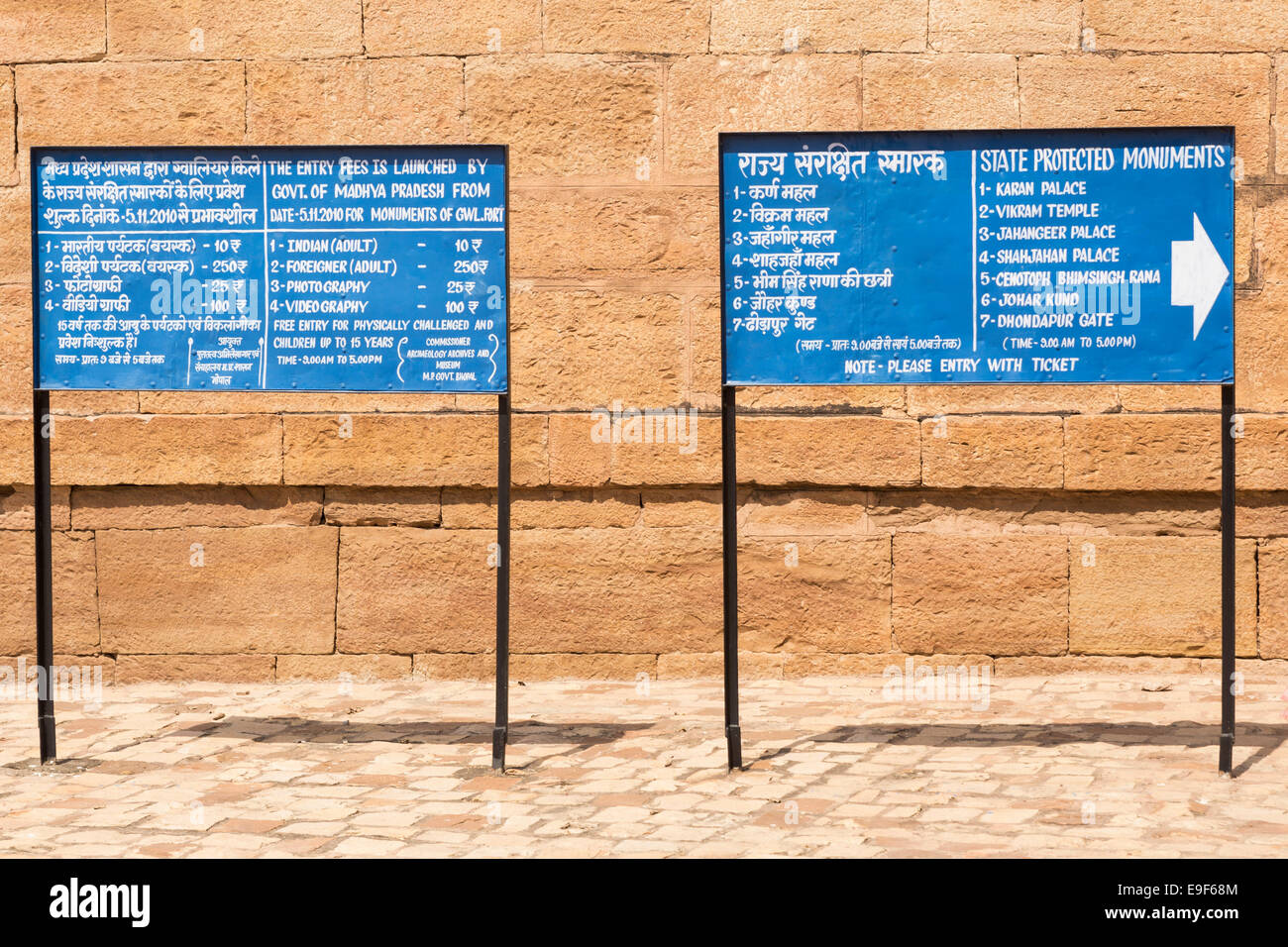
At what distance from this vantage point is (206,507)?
7.90 metres

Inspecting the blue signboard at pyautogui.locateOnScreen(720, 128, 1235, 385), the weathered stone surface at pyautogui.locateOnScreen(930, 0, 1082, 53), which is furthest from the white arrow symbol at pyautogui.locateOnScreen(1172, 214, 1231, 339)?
the weathered stone surface at pyautogui.locateOnScreen(930, 0, 1082, 53)

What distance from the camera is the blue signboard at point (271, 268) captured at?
599 centimetres

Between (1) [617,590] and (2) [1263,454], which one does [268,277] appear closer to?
(1) [617,590]

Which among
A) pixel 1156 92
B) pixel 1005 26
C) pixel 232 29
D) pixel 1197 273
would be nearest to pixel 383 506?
pixel 232 29

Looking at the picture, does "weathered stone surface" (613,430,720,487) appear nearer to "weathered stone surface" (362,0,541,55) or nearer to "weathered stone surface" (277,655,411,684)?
"weathered stone surface" (277,655,411,684)

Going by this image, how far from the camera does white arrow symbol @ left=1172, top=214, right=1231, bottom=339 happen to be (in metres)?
5.68

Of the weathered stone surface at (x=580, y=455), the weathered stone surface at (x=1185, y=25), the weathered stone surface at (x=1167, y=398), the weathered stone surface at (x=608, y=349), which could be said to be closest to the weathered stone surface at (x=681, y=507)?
the weathered stone surface at (x=580, y=455)

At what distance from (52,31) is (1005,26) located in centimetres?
488

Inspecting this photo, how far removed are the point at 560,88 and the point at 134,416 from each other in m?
2.77

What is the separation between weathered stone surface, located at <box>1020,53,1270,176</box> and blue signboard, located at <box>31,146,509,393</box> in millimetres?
3134

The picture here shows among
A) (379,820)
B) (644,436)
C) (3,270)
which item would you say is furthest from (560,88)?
(379,820)

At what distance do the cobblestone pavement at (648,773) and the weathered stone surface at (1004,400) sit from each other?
1347mm

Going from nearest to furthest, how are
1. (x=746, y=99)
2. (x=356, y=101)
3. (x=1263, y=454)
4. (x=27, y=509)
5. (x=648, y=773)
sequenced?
(x=648, y=773) → (x=1263, y=454) → (x=746, y=99) → (x=356, y=101) → (x=27, y=509)

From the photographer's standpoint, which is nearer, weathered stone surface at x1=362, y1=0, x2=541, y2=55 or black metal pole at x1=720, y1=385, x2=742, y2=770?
black metal pole at x1=720, y1=385, x2=742, y2=770
